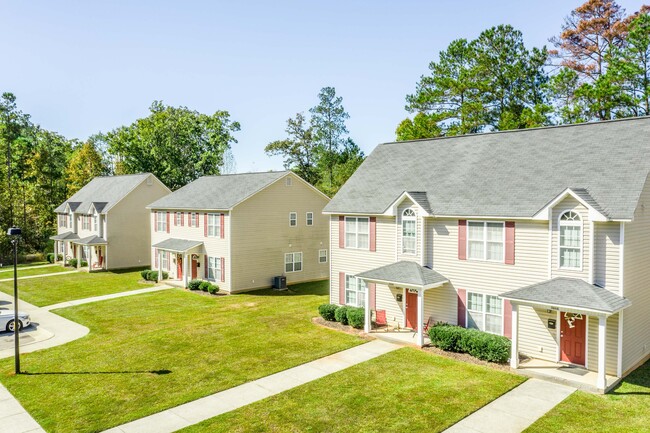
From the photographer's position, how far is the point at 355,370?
15.8m

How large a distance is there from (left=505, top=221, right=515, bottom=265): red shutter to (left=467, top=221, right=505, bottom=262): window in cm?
21

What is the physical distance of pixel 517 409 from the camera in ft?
41.7

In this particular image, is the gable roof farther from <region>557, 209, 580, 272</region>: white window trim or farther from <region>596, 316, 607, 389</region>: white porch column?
<region>596, 316, 607, 389</region>: white porch column

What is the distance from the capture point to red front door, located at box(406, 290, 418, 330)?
67.1 ft

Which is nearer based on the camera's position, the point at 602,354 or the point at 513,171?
the point at 602,354

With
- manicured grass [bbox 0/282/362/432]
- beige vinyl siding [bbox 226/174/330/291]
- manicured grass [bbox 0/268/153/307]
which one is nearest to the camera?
manicured grass [bbox 0/282/362/432]

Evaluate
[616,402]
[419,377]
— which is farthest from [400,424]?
[616,402]

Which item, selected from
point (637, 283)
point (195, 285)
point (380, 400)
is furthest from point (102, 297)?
point (637, 283)

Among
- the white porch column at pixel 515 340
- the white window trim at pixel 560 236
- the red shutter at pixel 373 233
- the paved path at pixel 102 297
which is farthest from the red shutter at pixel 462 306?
the paved path at pixel 102 297

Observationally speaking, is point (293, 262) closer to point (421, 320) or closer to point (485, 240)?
point (421, 320)

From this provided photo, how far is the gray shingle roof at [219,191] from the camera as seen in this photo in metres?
31.5

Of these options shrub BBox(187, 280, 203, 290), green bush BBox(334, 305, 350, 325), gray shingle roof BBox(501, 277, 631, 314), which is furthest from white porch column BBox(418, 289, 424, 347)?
shrub BBox(187, 280, 203, 290)

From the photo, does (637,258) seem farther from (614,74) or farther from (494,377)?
(614,74)

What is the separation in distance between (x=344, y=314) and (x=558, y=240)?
1014cm
